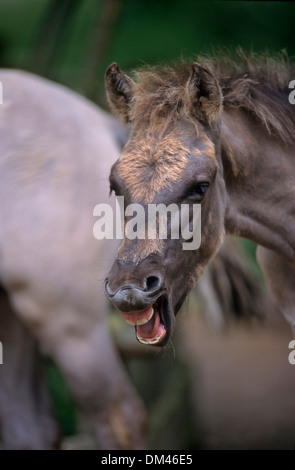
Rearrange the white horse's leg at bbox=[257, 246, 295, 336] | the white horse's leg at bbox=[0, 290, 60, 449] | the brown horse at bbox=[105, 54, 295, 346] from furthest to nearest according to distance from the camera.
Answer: the white horse's leg at bbox=[0, 290, 60, 449], the white horse's leg at bbox=[257, 246, 295, 336], the brown horse at bbox=[105, 54, 295, 346]

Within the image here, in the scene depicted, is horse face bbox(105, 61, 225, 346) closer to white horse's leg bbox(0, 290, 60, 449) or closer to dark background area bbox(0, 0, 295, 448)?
white horse's leg bbox(0, 290, 60, 449)

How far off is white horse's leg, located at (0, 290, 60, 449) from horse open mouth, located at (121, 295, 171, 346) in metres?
1.70

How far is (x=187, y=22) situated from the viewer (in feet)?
20.6

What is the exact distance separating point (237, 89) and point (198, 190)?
1.84 ft

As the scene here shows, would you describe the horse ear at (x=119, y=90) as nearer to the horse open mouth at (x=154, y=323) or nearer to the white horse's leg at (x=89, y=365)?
the horse open mouth at (x=154, y=323)

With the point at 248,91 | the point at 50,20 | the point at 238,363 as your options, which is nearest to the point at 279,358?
the point at 238,363

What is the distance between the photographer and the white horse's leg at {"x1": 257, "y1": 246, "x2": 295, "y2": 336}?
3344 millimetres

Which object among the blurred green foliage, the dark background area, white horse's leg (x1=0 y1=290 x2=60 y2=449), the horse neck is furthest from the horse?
the blurred green foliage

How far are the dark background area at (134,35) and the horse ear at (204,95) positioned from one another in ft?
8.72

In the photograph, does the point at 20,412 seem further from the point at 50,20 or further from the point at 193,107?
the point at 50,20

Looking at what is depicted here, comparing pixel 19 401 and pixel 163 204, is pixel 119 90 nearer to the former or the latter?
pixel 163 204

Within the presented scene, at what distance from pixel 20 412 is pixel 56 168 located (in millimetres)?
1473
